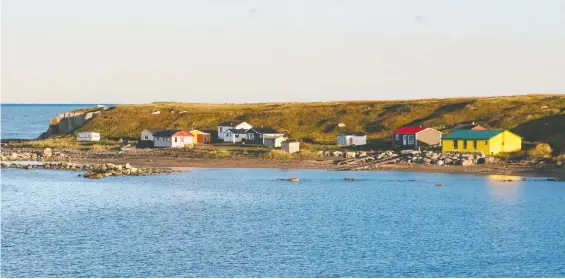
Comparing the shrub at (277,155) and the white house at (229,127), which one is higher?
the white house at (229,127)

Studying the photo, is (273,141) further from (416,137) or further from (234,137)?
(416,137)

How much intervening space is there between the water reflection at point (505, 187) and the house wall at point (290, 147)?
28.8 m

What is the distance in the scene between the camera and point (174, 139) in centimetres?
11456

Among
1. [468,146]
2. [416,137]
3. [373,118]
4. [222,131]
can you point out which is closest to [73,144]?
[222,131]

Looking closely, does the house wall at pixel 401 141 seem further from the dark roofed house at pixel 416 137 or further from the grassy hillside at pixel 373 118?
the grassy hillside at pixel 373 118

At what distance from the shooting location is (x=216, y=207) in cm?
6444

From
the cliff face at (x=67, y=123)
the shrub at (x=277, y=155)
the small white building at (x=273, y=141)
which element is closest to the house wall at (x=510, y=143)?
the shrub at (x=277, y=155)

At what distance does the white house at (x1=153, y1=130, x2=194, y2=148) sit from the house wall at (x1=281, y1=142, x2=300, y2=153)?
16806 millimetres

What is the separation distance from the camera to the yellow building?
311 feet

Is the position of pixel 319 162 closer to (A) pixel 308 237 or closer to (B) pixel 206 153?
(B) pixel 206 153

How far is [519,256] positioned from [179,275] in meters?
18.9

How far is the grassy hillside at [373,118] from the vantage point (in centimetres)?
11438

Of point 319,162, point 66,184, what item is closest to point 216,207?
point 66,184

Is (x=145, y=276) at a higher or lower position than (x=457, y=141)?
lower
